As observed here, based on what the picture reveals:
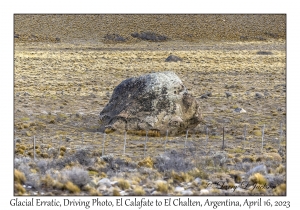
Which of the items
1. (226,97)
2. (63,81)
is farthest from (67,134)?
(63,81)

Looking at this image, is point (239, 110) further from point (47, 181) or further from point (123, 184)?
point (47, 181)

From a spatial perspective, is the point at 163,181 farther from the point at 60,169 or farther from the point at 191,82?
the point at 191,82

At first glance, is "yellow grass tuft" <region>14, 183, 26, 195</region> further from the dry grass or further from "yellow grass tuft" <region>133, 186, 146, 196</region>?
"yellow grass tuft" <region>133, 186, 146, 196</region>

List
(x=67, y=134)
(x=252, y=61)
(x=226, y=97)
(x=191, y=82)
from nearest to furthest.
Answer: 1. (x=67, y=134)
2. (x=226, y=97)
3. (x=191, y=82)
4. (x=252, y=61)

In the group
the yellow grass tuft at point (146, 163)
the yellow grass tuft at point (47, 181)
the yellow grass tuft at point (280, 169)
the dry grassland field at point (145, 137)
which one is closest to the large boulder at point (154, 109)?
the dry grassland field at point (145, 137)

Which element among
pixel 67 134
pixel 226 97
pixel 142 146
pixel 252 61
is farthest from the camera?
pixel 252 61

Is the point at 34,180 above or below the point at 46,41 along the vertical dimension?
below

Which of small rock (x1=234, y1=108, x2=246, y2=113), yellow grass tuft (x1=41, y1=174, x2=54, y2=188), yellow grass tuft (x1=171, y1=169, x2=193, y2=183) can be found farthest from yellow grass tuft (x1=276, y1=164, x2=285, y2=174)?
small rock (x1=234, y1=108, x2=246, y2=113)
